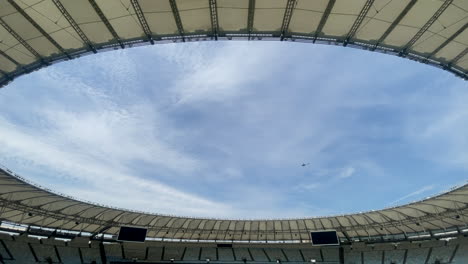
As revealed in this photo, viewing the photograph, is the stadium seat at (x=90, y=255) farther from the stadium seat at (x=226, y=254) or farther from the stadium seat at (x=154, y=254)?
the stadium seat at (x=226, y=254)

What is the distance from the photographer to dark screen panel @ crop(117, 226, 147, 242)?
104ft

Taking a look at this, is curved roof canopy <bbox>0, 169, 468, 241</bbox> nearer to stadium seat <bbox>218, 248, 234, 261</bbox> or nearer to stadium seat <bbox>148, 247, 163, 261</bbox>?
stadium seat <bbox>218, 248, 234, 261</bbox>

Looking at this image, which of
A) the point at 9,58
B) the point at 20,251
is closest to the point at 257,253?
the point at 20,251

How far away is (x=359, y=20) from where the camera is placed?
1394 cm

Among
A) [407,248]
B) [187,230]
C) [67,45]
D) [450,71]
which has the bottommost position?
[407,248]

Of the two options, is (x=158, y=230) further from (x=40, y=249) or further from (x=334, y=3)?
(x=334, y=3)

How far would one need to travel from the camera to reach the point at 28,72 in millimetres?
15625

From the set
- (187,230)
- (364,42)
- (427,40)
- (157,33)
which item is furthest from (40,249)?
(427,40)

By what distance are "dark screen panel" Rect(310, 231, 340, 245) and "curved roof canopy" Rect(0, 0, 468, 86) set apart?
73.7ft

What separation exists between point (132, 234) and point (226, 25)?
26.1 m

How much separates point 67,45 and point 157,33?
4506mm

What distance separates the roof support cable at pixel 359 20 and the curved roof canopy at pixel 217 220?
70.9ft

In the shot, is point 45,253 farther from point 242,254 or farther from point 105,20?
point 105,20

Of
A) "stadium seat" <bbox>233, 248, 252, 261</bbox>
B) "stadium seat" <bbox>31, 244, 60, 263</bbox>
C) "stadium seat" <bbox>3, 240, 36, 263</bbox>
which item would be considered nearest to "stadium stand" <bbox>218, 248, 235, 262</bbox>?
"stadium seat" <bbox>233, 248, 252, 261</bbox>
